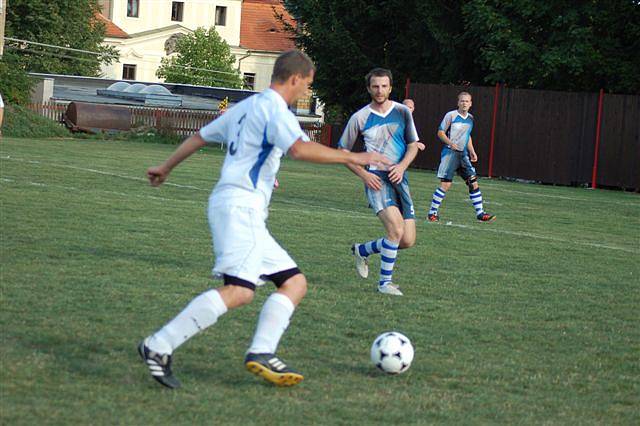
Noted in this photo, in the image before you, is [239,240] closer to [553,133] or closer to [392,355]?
[392,355]

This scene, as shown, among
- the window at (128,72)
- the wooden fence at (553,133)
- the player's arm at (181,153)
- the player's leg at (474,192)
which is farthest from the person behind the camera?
the window at (128,72)

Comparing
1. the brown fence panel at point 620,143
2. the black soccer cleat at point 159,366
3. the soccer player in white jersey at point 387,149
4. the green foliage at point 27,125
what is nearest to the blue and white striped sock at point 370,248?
the soccer player in white jersey at point 387,149

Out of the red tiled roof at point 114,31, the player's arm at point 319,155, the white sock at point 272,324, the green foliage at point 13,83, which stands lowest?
the white sock at point 272,324

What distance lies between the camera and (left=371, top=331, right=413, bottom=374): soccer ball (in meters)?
6.60

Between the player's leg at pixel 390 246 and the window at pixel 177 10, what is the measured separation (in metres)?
81.1

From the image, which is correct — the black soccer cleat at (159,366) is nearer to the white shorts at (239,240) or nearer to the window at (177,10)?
→ the white shorts at (239,240)

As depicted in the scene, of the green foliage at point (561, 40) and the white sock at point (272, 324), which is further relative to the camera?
the green foliage at point (561, 40)

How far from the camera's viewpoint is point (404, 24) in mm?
36875

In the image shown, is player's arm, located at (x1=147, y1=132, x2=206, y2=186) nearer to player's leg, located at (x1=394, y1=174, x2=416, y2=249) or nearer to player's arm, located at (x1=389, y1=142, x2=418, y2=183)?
player's arm, located at (x1=389, y1=142, x2=418, y2=183)

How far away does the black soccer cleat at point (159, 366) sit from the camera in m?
5.87

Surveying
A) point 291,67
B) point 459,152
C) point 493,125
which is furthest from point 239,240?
point 493,125

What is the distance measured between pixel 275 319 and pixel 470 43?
29.1 metres

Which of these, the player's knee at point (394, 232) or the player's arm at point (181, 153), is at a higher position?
the player's arm at point (181, 153)

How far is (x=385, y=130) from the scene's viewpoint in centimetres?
1026
